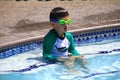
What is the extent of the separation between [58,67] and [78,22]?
2872mm

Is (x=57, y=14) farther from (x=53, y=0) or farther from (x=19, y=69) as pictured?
(x=53, y=0)

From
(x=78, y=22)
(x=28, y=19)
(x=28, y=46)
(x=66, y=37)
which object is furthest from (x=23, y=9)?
(x=66, y=37)

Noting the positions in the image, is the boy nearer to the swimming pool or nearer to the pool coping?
the swimming pool

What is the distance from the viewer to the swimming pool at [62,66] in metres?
5.61

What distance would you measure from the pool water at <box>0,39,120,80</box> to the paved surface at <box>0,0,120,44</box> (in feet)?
3.15

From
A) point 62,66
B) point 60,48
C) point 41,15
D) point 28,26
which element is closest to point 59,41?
point 60,48

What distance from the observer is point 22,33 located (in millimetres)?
7430

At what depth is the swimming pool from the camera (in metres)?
5.61

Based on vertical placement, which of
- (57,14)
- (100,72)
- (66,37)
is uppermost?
(57,14)

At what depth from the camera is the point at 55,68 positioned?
574 centimetres

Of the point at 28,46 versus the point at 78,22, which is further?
the point at 78,22

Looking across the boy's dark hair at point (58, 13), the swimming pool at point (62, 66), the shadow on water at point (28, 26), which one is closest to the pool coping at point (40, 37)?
the swimming pool at point (62, 66)

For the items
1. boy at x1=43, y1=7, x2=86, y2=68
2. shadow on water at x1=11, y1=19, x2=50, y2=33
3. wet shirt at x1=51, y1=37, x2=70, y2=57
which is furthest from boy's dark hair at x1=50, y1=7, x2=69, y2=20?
shadow on water at x1=11, y1=19, x2=50, y2=33

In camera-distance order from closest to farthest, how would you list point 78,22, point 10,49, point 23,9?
point 10,49
point 78,22
point 23,9
